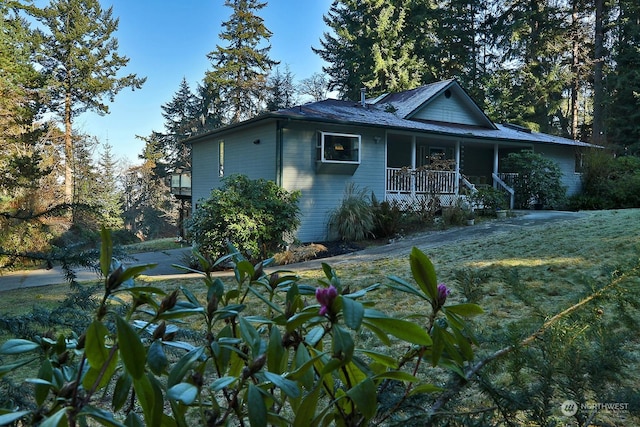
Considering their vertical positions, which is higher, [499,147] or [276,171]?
[499,147]

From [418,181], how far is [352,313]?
554 inches

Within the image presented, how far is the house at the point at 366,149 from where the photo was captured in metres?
12.2

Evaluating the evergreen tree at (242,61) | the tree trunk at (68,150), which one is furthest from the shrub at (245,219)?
the evergreen tree at (242,61)

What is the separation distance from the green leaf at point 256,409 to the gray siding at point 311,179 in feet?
37.1

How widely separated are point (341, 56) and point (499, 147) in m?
17.4

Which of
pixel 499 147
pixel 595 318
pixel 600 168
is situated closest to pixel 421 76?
pixel 499 147

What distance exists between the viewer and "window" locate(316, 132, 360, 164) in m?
12.2

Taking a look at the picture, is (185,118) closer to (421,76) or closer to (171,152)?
(171,152)

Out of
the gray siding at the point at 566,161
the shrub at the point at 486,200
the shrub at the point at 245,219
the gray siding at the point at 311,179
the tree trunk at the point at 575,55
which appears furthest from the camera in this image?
the tree trunk at the point at 575,55

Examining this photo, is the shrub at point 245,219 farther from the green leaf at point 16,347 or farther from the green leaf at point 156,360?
the green leaf at point 156,360

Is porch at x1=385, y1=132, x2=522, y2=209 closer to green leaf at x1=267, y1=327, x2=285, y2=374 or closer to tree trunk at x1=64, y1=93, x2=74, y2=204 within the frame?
green leaf at x1=267, y1=327, x2=285, y2=374

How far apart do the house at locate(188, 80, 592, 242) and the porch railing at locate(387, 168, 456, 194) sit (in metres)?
0.03

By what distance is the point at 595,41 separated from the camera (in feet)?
84.8

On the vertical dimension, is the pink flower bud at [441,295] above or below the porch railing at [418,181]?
below
